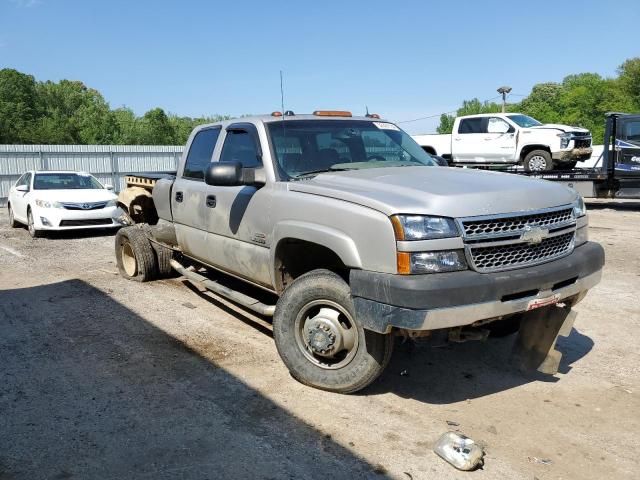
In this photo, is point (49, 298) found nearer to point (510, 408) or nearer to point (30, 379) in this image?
point (30, 379)

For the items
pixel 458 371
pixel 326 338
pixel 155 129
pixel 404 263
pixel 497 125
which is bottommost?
pixel 458 371

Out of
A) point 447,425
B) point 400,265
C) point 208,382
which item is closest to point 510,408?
point 447,425

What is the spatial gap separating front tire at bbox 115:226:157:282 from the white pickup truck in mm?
12161

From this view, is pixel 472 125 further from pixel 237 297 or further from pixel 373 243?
pixel 373 243

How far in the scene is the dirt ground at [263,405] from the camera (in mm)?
3092

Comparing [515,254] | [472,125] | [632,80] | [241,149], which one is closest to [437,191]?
[515,254]

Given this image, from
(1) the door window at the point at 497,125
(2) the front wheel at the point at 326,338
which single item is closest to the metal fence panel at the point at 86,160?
(1) the door window at the point at 497,125

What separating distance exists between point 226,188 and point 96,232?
928 cm

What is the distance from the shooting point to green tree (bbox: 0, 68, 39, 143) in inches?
2397

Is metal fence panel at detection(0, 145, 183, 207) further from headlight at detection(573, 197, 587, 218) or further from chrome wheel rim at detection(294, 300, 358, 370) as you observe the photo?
headlight at detection(573, 197, 587, 218)

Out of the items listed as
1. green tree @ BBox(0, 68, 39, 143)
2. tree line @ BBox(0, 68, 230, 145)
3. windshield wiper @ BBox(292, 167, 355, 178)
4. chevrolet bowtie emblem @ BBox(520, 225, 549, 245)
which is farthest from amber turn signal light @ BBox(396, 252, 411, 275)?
green tree @ BBox(0, 68, 39, 143)

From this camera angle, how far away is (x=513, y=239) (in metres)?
3.43

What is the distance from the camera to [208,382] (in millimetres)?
4191

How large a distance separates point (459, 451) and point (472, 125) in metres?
15.3
